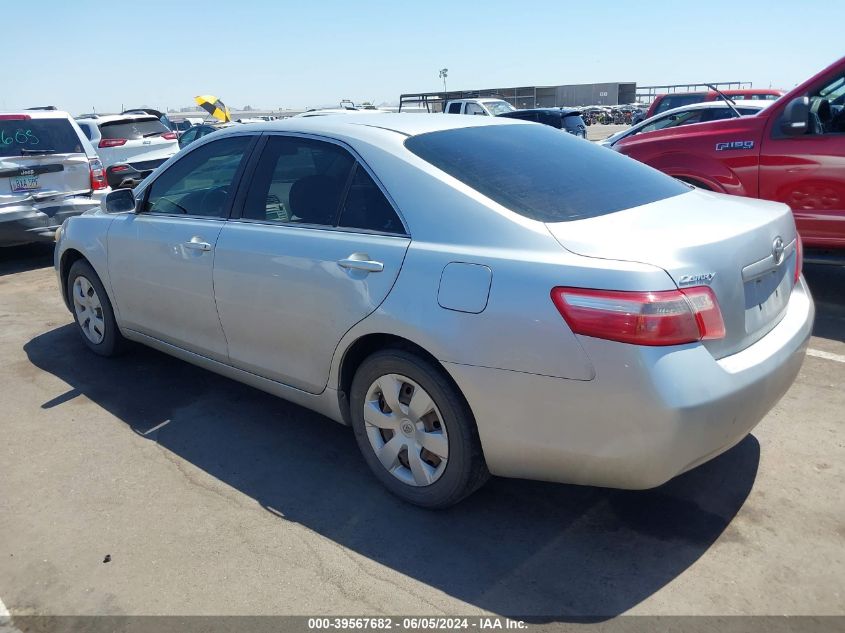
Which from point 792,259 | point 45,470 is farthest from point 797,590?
point 45,470

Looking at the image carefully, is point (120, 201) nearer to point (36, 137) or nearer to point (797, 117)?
point (36, 137)

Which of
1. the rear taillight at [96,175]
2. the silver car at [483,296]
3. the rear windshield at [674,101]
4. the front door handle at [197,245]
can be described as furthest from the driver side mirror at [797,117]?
the rear windshield at [674,101]

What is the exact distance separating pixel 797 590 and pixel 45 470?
340 centimetres

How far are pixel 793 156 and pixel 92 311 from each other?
17.6 ft

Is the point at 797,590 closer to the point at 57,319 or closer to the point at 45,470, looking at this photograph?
the point at 45,470

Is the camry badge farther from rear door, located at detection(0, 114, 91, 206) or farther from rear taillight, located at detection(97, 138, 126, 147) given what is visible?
rear taillight, located at detection(97, 138, 126, 147)

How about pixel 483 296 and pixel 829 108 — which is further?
pixel 829 108

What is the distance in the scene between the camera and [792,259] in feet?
10.2

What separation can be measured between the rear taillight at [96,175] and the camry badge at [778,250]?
7768mm

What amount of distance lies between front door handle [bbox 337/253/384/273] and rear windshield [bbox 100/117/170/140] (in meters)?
11.5

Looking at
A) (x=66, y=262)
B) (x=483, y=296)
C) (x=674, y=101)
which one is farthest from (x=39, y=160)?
(x=674, y=101)

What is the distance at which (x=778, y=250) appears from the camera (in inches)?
113

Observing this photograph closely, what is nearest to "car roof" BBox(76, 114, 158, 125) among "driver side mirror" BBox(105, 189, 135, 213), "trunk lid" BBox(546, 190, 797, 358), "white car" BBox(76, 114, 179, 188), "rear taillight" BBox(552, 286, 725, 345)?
"white car" BBox(76, 114, 179, 188)

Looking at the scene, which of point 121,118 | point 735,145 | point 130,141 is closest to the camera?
point 735,145
